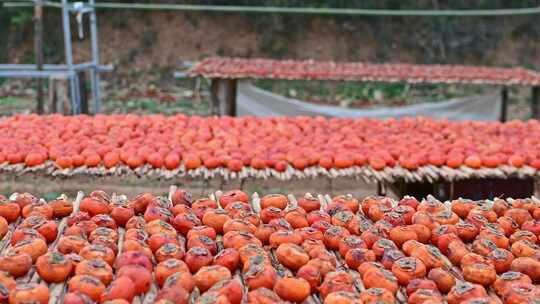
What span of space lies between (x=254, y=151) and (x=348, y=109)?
742 centimetres

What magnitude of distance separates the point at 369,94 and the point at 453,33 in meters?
5.50

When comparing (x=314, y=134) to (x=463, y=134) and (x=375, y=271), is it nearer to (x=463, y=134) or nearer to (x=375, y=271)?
(x=463, y=134)

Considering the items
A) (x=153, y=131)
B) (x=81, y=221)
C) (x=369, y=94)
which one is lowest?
(x=369, y=94)

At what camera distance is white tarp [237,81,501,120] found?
1299 centimetres

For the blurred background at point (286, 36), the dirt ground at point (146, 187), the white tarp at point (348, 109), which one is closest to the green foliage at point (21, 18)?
the blurred background at point (286, 36)

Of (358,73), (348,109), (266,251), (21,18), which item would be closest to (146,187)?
(358,73)

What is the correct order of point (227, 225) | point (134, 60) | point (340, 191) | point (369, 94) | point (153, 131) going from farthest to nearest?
point (134, 60)
point (369, 94)
point (340, 191)
point (153, 131)
point (227, 225)

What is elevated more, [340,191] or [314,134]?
[314,134]

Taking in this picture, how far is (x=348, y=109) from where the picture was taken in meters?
13.2

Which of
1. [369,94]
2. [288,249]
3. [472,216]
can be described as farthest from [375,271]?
[369,94]

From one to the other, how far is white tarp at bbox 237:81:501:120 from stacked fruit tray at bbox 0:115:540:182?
5.53 metres

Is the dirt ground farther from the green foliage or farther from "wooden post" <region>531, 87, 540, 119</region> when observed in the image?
the green foliage

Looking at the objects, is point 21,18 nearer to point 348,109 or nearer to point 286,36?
point 286,36

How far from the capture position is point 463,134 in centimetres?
731
